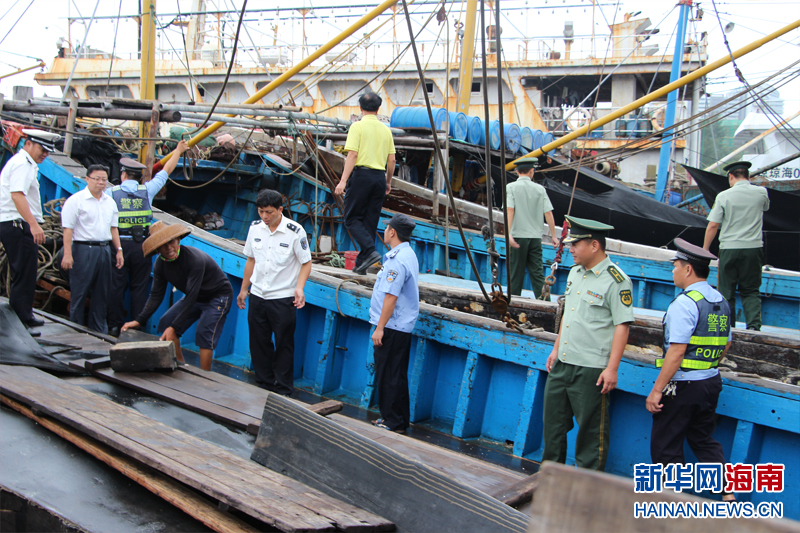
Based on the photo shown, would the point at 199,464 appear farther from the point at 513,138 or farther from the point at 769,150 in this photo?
the point at 769,150

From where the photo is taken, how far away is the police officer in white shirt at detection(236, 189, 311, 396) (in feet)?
14.7

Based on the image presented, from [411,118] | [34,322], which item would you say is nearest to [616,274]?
[34,322]

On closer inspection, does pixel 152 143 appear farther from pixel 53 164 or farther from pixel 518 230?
pixel 518 230

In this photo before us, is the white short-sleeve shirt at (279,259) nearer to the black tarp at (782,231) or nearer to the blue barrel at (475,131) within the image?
the blue barrel at (475,131)

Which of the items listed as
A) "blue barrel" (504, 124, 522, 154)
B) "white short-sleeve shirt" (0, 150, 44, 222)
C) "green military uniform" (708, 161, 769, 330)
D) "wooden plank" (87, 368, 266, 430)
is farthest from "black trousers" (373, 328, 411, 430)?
"blue barrel" (504, 124, 522, 154)

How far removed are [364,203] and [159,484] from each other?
147 inches

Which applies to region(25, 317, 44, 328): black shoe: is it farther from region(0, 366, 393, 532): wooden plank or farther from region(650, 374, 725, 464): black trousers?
region(650, 374, 725, 464): black trousers

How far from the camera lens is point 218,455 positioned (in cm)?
240

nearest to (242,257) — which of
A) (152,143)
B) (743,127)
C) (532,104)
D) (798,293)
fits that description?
(152,143)

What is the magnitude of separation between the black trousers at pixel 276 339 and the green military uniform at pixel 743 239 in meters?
3.98

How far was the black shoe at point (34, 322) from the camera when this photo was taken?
4680 mm

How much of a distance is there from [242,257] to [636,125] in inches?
642

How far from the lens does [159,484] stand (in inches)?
82.3

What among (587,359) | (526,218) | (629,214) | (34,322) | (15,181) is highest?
(629,214)
